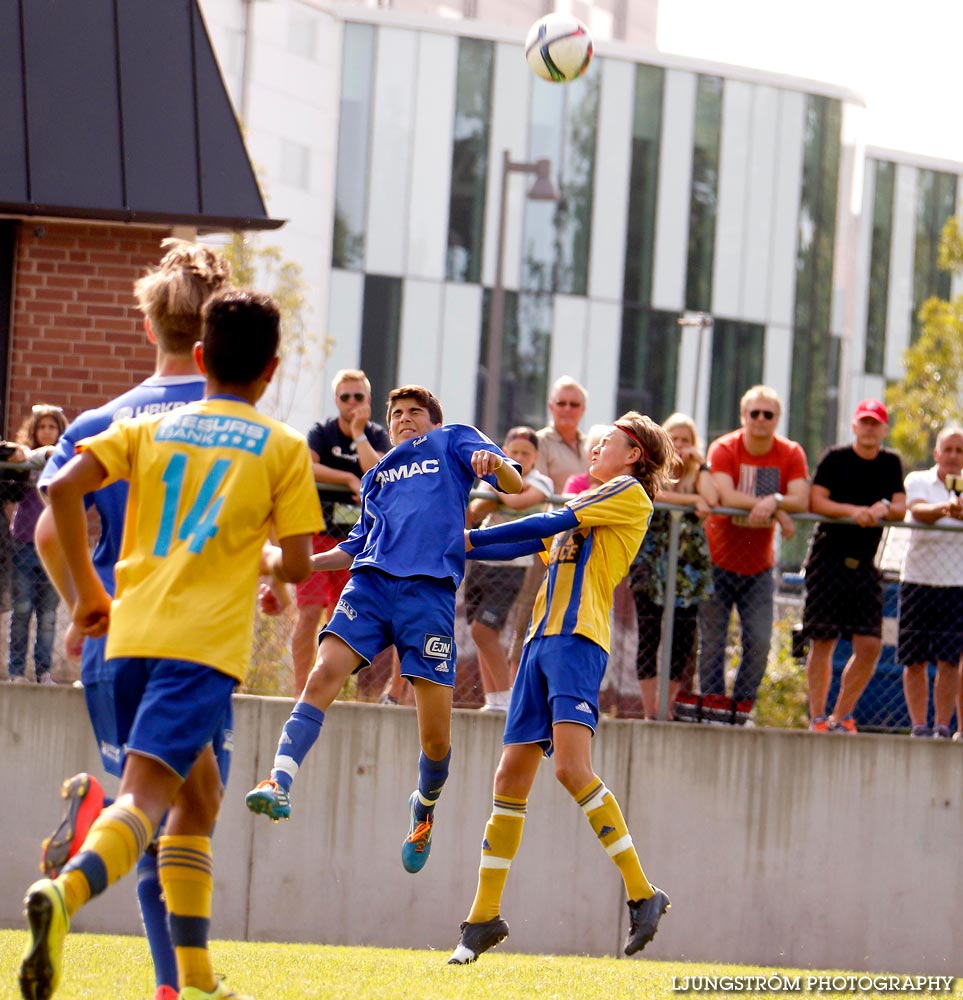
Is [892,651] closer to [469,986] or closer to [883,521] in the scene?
[883,521]

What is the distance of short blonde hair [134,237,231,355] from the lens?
17.0 ft

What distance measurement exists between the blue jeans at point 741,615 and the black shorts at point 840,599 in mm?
403

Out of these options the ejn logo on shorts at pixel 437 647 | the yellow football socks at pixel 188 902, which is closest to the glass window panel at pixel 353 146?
the ejn logo on shorts at pixel 437 647

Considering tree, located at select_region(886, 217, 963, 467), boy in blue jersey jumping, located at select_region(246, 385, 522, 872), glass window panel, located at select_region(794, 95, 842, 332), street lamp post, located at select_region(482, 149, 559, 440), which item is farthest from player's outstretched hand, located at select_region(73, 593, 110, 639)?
glass window panel, located at select_region(794, 95, 842, 332)

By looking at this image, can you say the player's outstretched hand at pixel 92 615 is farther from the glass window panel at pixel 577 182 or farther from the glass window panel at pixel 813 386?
the glass window panel at pixel 813 386

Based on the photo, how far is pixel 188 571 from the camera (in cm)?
472

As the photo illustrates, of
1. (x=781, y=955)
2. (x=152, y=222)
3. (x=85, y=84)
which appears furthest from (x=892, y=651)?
(x=85, y=84)

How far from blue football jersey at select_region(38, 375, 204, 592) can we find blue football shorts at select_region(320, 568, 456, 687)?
1984 mm

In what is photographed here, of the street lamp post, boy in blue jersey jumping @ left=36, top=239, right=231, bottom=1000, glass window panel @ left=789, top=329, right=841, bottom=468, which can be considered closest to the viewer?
boy in blue jersey jumping @ left=36, top=239, right=231, bottom=1000

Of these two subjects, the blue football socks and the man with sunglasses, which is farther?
the man with sunglasses

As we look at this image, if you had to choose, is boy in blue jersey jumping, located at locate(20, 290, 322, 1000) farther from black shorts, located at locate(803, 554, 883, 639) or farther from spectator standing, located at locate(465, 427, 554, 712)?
black shorts, located at locate(803, 554, 883, 639)

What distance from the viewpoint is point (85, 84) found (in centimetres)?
1135

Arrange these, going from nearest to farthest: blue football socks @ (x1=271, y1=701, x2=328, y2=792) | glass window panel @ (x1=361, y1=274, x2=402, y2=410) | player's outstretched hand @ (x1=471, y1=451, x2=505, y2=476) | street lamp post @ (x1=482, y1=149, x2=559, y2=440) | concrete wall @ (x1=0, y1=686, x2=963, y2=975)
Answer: blue football socks @ (x1=271, y1=701, x2=328, y2=792) → player's outstretched hand @ (x1=471, y1=451, x2=505, y2=476) → concrete wall @ (x1=0, y1=686, x2=963, y2=975) → street lamp post @ (x1=482, y1=149, x2=559, y2=440) → glass window panel @ (x1=361, y1=274, x2=402, y2=410)

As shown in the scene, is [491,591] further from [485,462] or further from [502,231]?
[502,231]
